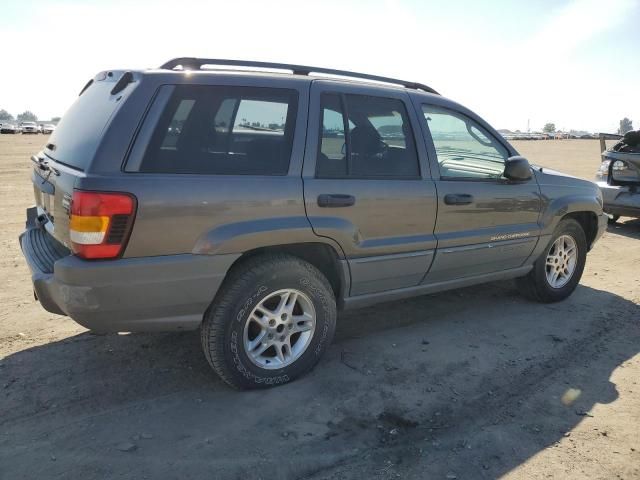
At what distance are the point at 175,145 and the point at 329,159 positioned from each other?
97 centimetres

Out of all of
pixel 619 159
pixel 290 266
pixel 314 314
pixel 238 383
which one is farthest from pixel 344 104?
pixel 619 159

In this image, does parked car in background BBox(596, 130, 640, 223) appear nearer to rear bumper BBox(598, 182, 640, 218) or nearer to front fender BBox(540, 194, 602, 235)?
rear bumper BBox(598, 182, 640, 218)

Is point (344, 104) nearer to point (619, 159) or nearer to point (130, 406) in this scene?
point (130, 406)

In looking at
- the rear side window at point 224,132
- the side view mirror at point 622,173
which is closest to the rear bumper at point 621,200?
the side view mirror at point 622,173

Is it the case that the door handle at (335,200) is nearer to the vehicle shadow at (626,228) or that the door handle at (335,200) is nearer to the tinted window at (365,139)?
the tinted window at (365,139)

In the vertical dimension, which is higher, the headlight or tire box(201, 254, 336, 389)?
the headlight

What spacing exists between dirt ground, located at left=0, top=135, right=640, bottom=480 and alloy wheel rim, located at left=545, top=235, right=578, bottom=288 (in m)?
0.52

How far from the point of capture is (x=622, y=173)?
26.9 ft

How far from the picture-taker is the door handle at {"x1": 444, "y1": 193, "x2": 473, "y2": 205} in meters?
3.81

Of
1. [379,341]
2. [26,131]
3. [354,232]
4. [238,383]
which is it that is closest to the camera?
[238,383]

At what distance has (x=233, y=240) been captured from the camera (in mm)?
2920

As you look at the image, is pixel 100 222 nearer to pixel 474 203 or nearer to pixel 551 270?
pixel 474 203

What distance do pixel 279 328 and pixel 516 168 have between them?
2.25 meters

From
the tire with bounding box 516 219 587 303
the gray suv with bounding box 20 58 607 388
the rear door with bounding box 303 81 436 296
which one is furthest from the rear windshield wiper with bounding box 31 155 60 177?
the tire with bounding box 516 219 587 303
